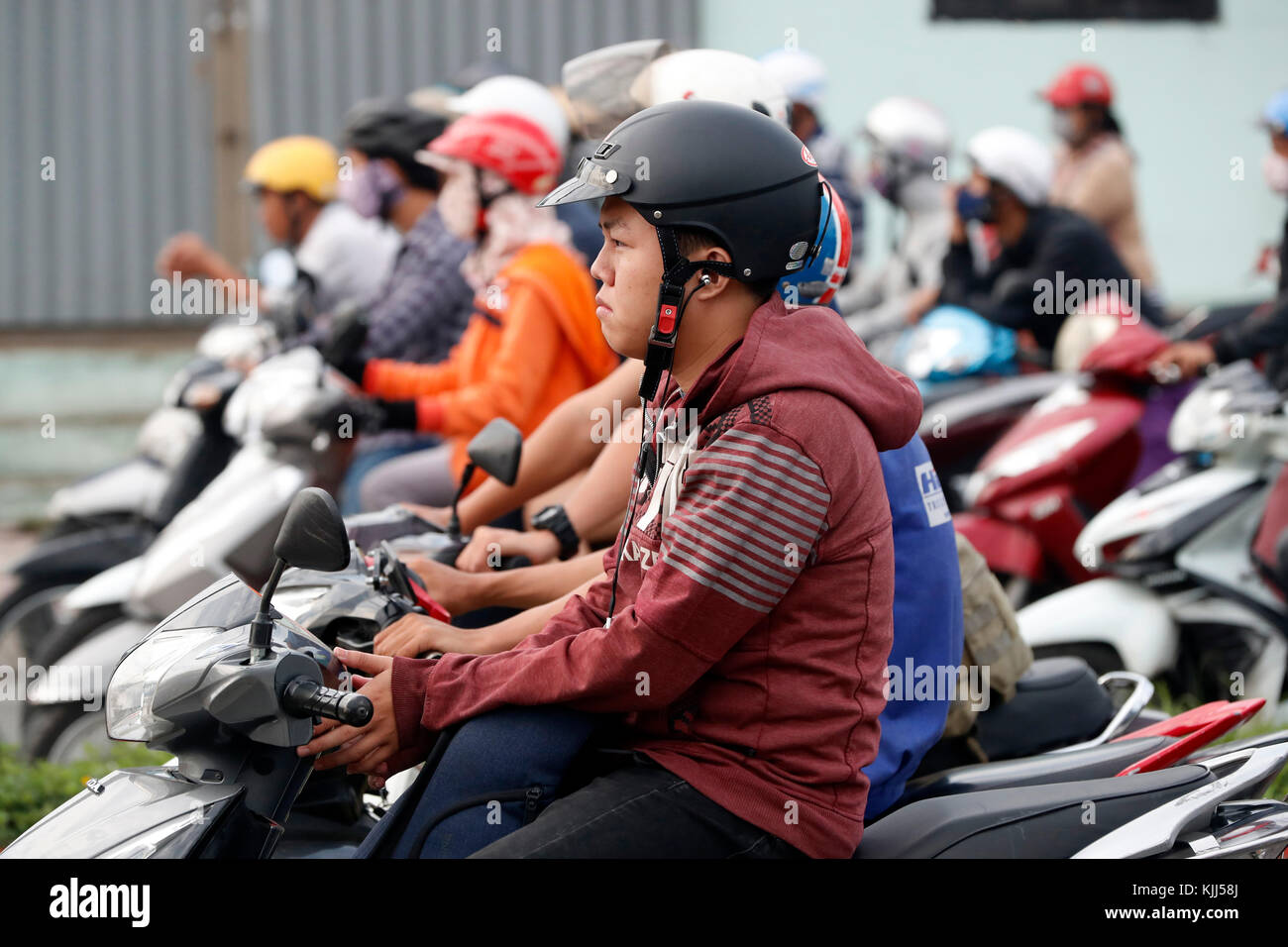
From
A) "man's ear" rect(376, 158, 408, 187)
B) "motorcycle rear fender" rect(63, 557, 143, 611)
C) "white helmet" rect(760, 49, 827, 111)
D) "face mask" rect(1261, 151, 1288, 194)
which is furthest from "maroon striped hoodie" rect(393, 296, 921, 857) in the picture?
"white helmet" rect(760, 49, 827, 111)

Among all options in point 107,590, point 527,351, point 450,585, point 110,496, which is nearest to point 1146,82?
point 527,351

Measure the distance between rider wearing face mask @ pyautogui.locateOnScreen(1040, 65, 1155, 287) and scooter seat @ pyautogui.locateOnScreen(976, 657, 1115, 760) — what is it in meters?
4.78

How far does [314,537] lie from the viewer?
203cm

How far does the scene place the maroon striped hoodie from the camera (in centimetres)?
200

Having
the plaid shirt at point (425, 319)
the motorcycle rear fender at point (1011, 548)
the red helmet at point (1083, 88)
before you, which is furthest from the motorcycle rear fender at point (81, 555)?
the red helmet at point (1083, 88)

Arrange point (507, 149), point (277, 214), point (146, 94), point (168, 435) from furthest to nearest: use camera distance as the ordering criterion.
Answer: point (146, 94), point (277, 214), point (168, 435), point (507, 149)

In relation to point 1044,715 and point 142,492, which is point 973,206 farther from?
point 1044,715

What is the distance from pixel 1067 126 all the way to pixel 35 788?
577cm

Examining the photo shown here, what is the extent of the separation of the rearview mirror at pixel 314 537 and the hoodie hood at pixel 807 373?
1.73ft

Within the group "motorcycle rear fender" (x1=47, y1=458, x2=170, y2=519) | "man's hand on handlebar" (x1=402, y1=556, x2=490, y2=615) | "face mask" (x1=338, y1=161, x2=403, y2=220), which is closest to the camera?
"man's hand on handlebar" (x1=402, y1=556, x2=490, y2=615)

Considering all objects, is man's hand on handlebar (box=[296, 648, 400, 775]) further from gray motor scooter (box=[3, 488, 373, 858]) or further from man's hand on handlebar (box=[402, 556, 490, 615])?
man's hand on handlebar (box=[402, 556, 490, 615])

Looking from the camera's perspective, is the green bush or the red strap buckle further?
the green bush

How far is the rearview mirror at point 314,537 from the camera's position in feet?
6.65
